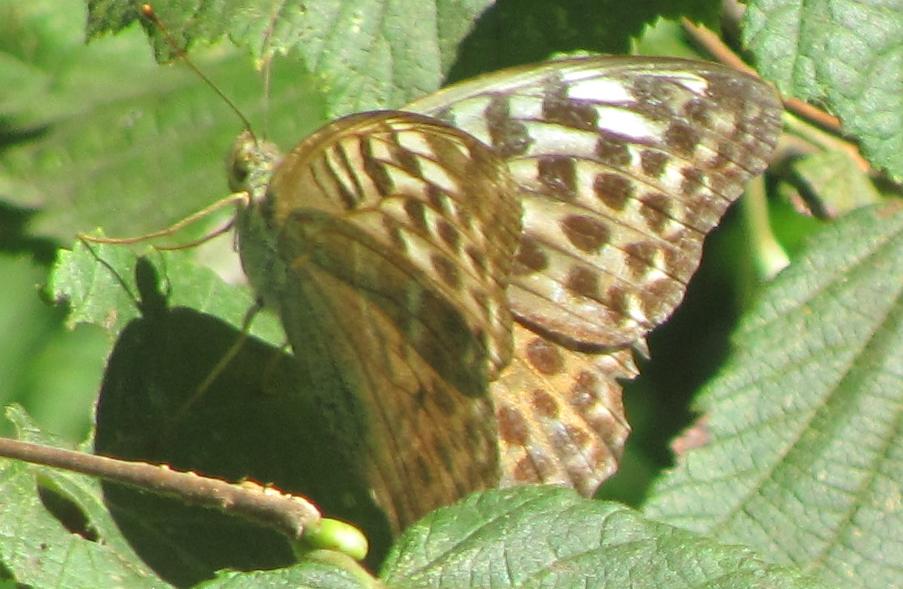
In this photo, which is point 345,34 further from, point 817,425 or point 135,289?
point 817,425

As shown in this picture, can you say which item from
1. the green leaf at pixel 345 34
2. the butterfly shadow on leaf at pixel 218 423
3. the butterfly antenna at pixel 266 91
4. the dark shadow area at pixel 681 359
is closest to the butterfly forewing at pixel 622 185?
the green leaf at pixel 345 34

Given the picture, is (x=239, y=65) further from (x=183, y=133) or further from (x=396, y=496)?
(x=396, y=496)

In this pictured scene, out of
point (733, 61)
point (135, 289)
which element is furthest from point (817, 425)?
point (135, 289)

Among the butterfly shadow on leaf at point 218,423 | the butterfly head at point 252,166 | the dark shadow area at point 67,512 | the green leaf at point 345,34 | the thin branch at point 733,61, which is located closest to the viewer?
the dark shadow area at point 67,512

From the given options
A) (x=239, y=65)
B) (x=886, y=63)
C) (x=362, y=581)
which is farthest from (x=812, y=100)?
(x=239, y=65)

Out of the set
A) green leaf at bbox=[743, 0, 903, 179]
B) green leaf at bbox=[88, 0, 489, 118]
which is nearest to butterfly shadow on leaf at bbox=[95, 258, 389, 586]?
green leaf at bbox=[88, 0, 489, 118]

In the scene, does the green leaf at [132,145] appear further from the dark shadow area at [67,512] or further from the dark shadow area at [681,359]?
the dark shadow area at [67,512]
